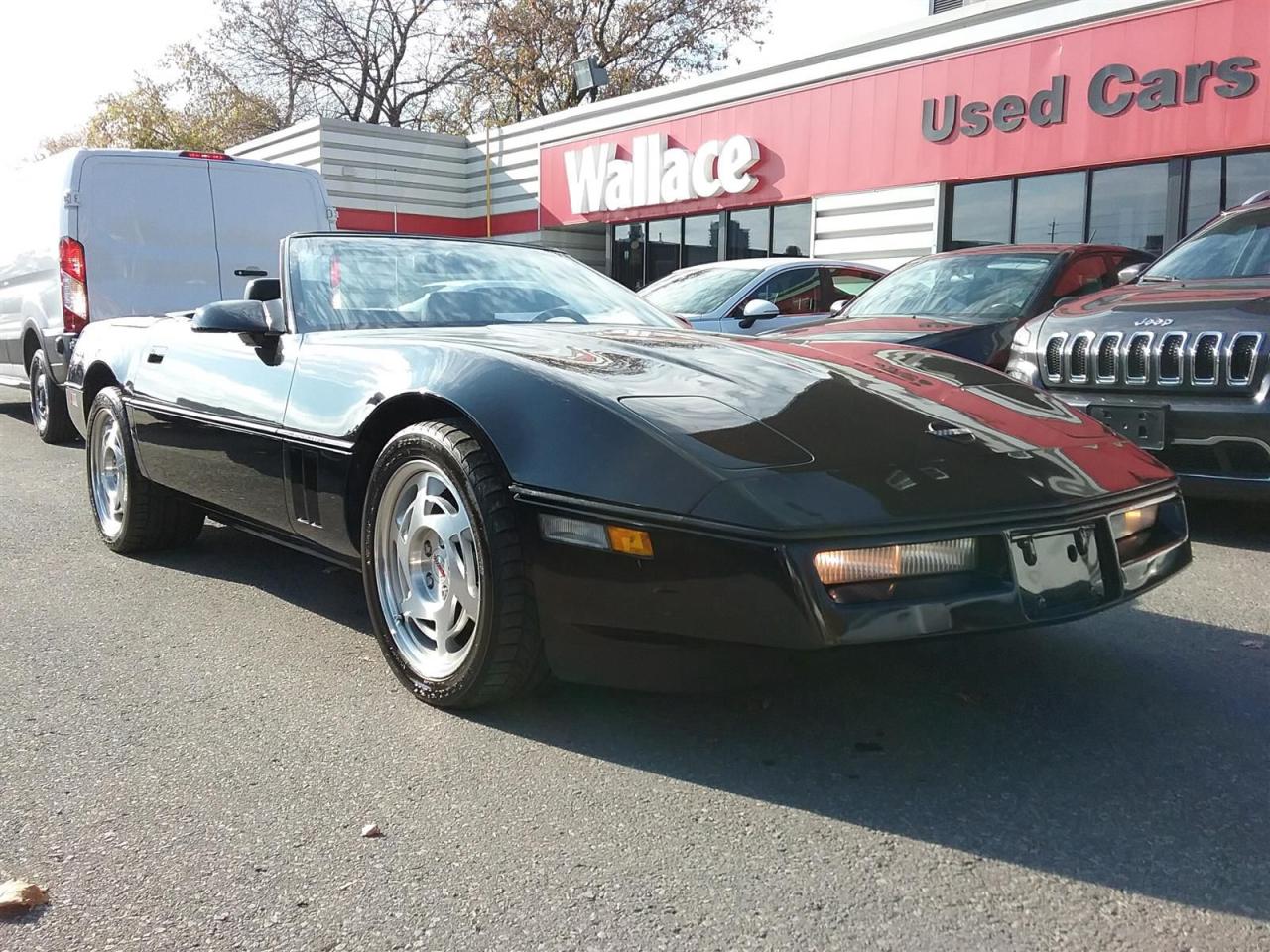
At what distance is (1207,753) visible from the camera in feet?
8.73

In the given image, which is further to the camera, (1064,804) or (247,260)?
(247,260)

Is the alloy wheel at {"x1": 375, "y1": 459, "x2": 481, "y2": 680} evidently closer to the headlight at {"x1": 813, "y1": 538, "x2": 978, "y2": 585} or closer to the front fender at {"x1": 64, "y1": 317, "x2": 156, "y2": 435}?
the headlight at {"x1": 813, "y1": 538, "x2": 978, "y2": 585}

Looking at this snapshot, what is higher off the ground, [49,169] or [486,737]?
[49,169]

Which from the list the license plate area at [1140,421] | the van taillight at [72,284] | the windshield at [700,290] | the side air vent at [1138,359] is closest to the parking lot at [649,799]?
the license plate area at [1140,421]

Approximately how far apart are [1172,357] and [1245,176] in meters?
7.78

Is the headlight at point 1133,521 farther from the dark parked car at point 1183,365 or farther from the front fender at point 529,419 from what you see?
the dark parked car at point 1183,365

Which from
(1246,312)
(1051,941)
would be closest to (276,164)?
(1246,312)

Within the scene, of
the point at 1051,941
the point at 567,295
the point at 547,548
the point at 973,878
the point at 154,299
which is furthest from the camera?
the point at 154,299

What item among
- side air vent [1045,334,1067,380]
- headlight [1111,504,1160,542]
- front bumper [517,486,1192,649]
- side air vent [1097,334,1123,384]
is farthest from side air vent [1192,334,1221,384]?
front bumper [517,486,1192,649]

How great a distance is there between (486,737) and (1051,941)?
140 cm

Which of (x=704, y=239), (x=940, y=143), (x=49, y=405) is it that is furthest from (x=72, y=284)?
(x=704, y=239)

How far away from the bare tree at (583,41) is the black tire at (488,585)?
97.0 ft

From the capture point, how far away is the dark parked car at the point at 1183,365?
188 inches

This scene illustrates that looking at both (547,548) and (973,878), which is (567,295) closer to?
(547,548)
